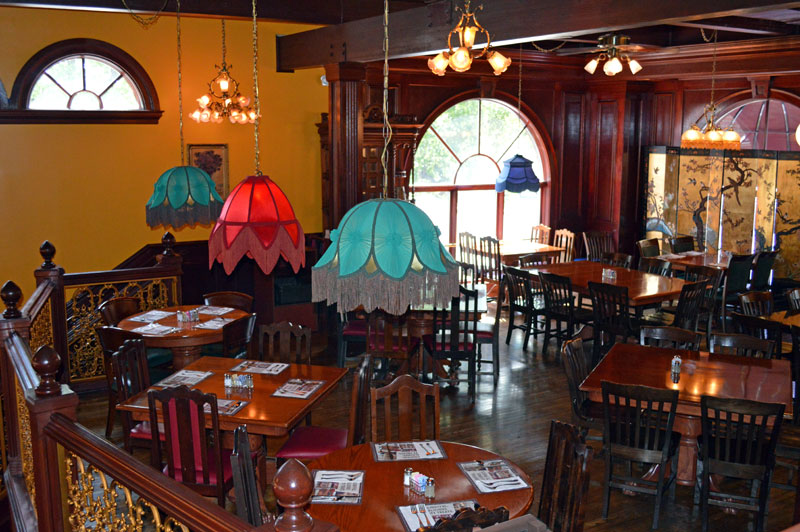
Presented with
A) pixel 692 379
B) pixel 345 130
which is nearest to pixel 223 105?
pixel 345 130

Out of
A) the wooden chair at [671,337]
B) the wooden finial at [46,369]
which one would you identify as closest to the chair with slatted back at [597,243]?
the wooden chair at [671,337]

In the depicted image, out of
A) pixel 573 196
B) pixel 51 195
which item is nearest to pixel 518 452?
pixel 51 195

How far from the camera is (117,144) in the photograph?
348 inches

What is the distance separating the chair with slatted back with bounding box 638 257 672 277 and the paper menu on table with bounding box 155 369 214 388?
20.6 ft

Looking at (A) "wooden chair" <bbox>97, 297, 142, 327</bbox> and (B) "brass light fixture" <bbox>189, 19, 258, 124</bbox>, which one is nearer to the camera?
(A) "wooden chair" <bbox>97, 297, 142, 327</bbox>

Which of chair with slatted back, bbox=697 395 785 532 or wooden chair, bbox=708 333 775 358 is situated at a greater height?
wooden chair, bbox=708 333 775 358

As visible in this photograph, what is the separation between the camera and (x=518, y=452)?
20.2 ft

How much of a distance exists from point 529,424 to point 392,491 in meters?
3.19

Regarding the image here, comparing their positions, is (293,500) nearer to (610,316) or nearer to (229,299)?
(229,299)

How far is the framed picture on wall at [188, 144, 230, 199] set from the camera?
9.30 meters

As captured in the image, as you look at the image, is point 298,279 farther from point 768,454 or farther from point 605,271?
point 768,454

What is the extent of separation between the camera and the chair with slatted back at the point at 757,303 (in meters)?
7.48

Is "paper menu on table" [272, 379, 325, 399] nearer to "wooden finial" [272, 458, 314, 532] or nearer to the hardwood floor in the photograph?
the hardwood floor

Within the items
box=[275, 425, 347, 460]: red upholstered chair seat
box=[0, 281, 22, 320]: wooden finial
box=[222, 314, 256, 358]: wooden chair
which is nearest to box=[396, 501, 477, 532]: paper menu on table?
box=[275, 425, 347, 460]: red upholstered chair seat
